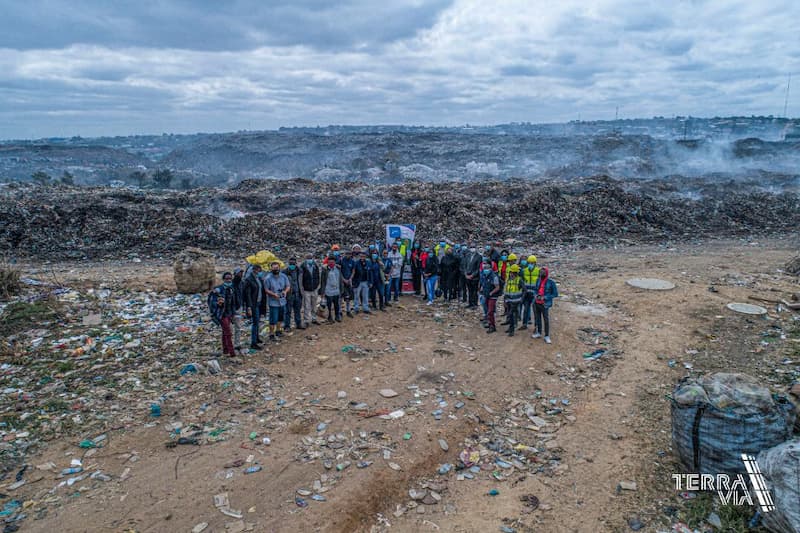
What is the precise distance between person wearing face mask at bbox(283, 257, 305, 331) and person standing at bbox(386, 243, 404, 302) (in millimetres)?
2162

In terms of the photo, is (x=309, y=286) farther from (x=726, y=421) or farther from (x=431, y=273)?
(x=726, y=421)

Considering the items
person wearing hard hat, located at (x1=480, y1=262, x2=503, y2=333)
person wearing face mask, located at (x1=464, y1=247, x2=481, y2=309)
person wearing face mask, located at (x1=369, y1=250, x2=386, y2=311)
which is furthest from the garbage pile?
person wearing hard hat, located at (x1=480, y1=262, x2=503, y2=333)

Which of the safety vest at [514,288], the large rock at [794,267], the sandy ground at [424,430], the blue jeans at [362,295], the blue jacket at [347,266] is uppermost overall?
the blue jacket at [347,266]

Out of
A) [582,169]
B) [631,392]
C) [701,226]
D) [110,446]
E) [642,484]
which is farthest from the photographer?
[582,169]

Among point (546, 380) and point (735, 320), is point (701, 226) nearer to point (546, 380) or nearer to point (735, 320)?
point (735, 320)

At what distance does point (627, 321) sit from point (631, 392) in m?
2.86

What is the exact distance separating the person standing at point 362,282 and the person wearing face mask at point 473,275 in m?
2.00

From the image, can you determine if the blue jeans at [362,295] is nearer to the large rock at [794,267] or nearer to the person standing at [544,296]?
the person standing at [544,296]

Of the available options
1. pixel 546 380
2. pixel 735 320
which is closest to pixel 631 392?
pixel 546 380

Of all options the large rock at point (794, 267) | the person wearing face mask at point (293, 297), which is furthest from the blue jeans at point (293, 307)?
the large rock at point (794, 267)

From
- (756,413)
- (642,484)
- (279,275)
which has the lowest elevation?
(642,484)

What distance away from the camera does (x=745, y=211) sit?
19.6 meters

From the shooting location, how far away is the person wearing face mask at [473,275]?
376 inches

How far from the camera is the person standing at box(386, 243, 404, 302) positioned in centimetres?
979
